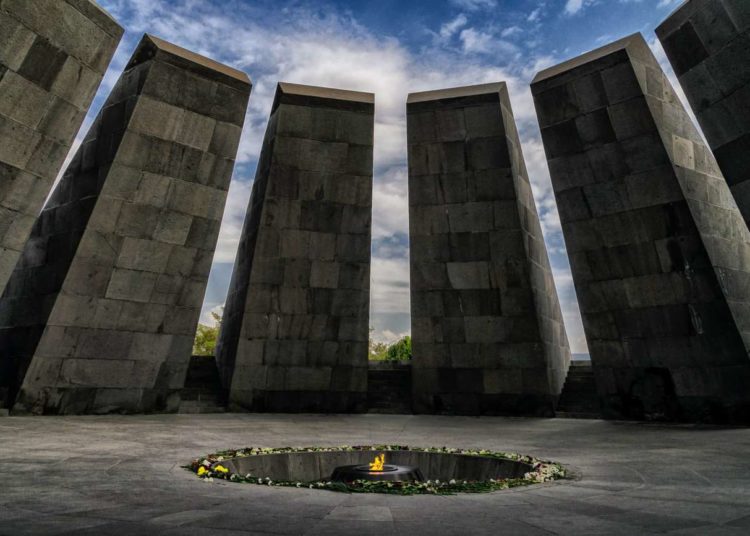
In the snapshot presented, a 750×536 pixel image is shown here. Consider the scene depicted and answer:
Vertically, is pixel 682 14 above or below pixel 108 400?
above

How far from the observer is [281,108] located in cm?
1702

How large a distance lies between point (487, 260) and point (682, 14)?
313 inches

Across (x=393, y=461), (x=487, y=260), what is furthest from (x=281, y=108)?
(x=393, y=461)

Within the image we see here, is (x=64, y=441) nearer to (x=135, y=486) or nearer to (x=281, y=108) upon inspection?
(x=135, y=486)

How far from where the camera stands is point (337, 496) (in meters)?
5.07

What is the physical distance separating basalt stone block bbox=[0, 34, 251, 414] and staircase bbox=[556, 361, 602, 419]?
36.1 ft

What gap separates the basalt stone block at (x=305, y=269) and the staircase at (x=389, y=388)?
28.1 inches

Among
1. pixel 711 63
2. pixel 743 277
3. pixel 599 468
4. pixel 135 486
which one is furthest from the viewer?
pixel 743 277

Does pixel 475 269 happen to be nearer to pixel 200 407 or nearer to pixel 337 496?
pixel 200 407

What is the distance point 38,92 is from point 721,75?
12.3 metres

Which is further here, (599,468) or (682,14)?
(682,14)

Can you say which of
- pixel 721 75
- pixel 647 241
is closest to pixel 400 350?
pixel 647 241

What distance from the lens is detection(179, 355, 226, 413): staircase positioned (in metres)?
15.2

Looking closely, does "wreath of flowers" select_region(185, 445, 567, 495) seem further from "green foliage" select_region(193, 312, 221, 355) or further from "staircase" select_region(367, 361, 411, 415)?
"green foliage" select_region(193, 312, 221, 355)
